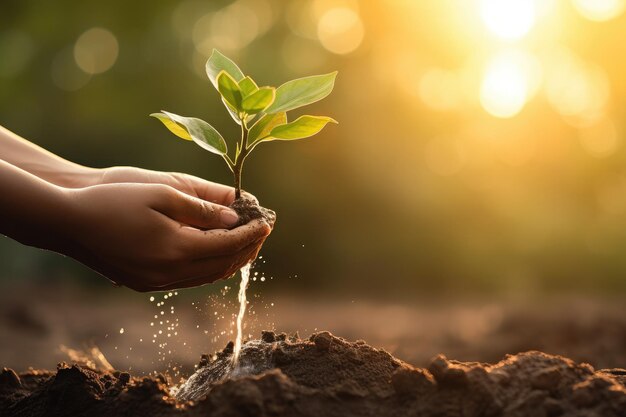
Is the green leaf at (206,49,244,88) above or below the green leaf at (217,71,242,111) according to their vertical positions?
above

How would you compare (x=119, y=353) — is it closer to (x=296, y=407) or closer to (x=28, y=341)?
(x=28, y=341)

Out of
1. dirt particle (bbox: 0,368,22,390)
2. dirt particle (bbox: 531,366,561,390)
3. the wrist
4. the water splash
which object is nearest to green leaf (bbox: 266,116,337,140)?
the water splash

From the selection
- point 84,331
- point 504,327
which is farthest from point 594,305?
point 84,331

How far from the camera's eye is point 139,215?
1.55 m

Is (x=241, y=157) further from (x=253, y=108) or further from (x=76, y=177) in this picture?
(x=76, y=177)

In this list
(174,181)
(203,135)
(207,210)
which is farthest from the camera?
(174,181)

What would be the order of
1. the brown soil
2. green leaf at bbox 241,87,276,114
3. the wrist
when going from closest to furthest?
the brown soil < green leaf at bbox 241,87,276,114 < the wrist

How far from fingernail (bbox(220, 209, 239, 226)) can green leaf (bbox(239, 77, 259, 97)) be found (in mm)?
302

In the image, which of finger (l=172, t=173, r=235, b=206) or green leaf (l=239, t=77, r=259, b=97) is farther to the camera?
finger (l=172, t=173, r=235, b=206)

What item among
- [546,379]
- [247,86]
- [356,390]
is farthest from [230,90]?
[546,379]

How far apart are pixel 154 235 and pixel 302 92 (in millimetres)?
535

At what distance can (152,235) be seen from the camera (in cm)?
158

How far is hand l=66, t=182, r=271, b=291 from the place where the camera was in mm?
1556

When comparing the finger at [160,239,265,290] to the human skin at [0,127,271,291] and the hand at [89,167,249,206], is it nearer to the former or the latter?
the human skin at [0,127,271,291]
